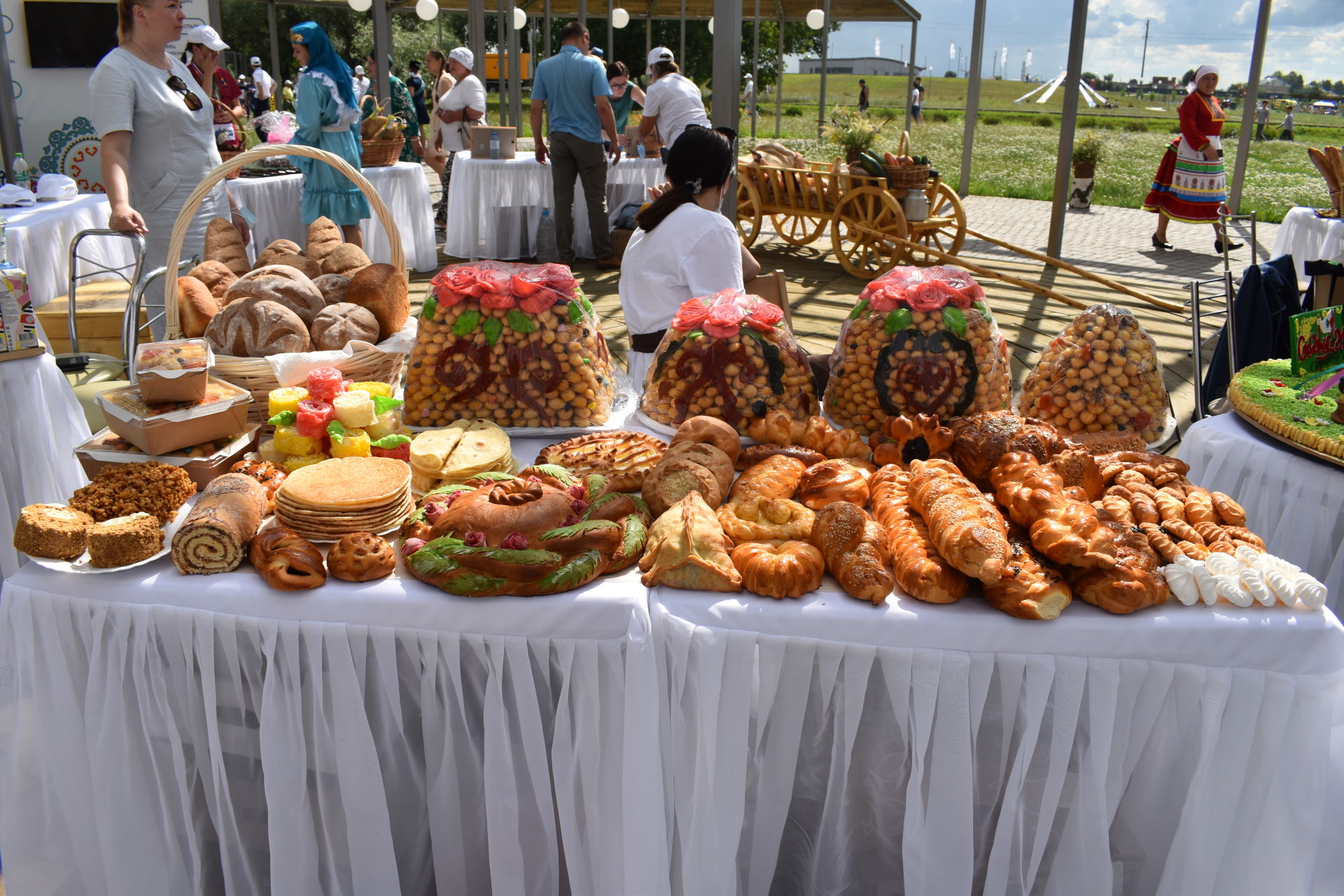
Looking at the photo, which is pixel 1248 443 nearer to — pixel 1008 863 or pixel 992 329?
pixel 992 329

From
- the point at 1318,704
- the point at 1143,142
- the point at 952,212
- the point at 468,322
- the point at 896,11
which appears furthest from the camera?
the point at 1143,142

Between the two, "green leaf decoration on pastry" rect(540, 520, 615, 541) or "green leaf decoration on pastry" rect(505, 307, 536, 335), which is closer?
"green leaf decoration on pastry" rect(540, 520, 615, 541)

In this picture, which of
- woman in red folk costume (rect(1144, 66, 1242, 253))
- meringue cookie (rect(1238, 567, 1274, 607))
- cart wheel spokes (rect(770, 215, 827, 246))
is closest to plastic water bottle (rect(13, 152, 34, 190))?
cart wheel spokes (rect(770, 215, 827, 246))

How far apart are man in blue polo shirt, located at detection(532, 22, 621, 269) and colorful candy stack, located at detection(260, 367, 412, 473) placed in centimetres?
518

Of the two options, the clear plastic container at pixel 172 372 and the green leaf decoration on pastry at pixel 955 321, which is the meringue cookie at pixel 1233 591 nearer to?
the green leaf decoration on pastry at pixel 955 321

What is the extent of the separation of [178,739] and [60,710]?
215 millimetres

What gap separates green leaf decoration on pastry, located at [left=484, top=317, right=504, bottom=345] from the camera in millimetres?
2062

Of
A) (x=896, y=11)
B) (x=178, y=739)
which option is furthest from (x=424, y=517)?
(x=896, y=11)

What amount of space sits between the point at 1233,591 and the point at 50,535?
6.24 feet

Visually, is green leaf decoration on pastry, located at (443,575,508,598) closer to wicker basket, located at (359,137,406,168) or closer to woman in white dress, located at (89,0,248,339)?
woman in white dress, located at (89,0,248,339)

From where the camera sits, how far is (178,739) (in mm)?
1587

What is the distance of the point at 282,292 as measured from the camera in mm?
2352

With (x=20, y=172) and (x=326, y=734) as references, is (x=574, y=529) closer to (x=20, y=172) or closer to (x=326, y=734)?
(x=326, y=734)

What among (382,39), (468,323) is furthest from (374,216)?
(468,323)
